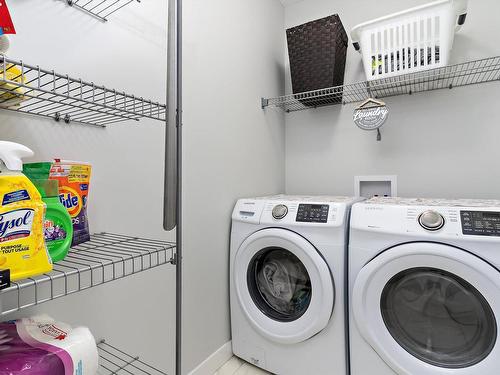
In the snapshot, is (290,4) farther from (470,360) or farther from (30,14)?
(470,360)

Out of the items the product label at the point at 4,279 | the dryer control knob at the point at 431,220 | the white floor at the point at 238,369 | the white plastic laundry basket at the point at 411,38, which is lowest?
the white floor at the point at 238,369

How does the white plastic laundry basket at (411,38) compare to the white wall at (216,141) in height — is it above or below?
above

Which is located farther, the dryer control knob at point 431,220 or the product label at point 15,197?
the dryer control knob at point 431,220

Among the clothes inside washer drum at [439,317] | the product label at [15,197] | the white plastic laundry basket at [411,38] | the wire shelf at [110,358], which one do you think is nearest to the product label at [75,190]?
the product label at [15,197]

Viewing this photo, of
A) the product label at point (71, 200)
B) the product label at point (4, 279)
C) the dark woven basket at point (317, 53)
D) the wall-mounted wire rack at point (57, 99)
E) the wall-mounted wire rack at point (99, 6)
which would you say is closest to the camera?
the product label at point (4, 279)

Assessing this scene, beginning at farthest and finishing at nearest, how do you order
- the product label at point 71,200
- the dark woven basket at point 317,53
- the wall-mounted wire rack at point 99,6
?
1. the dark woven basket at point 317,53
2. the wall-mounted wire rack at point 99,6
3. the product label at point 71,200

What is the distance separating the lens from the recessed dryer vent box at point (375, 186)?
1.92m

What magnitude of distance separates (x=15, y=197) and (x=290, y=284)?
1.28 metres

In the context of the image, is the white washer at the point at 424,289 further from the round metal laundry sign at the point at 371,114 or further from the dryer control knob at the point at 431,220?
the round metal laundry sign at the point at 371,114

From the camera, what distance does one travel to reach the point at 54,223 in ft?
2.26

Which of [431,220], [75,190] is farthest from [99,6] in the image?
[431,220]

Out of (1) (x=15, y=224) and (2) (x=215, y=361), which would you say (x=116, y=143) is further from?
(2) (x=215, y=361)

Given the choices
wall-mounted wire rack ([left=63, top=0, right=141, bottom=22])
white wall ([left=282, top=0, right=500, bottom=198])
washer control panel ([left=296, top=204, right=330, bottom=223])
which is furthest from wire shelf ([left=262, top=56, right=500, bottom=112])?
wall-mounted wire rack ([left=63, top=0, right=141, bottom=22])

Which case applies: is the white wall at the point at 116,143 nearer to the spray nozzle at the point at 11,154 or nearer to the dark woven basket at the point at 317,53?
the spray nozzle at the point at 11,154
